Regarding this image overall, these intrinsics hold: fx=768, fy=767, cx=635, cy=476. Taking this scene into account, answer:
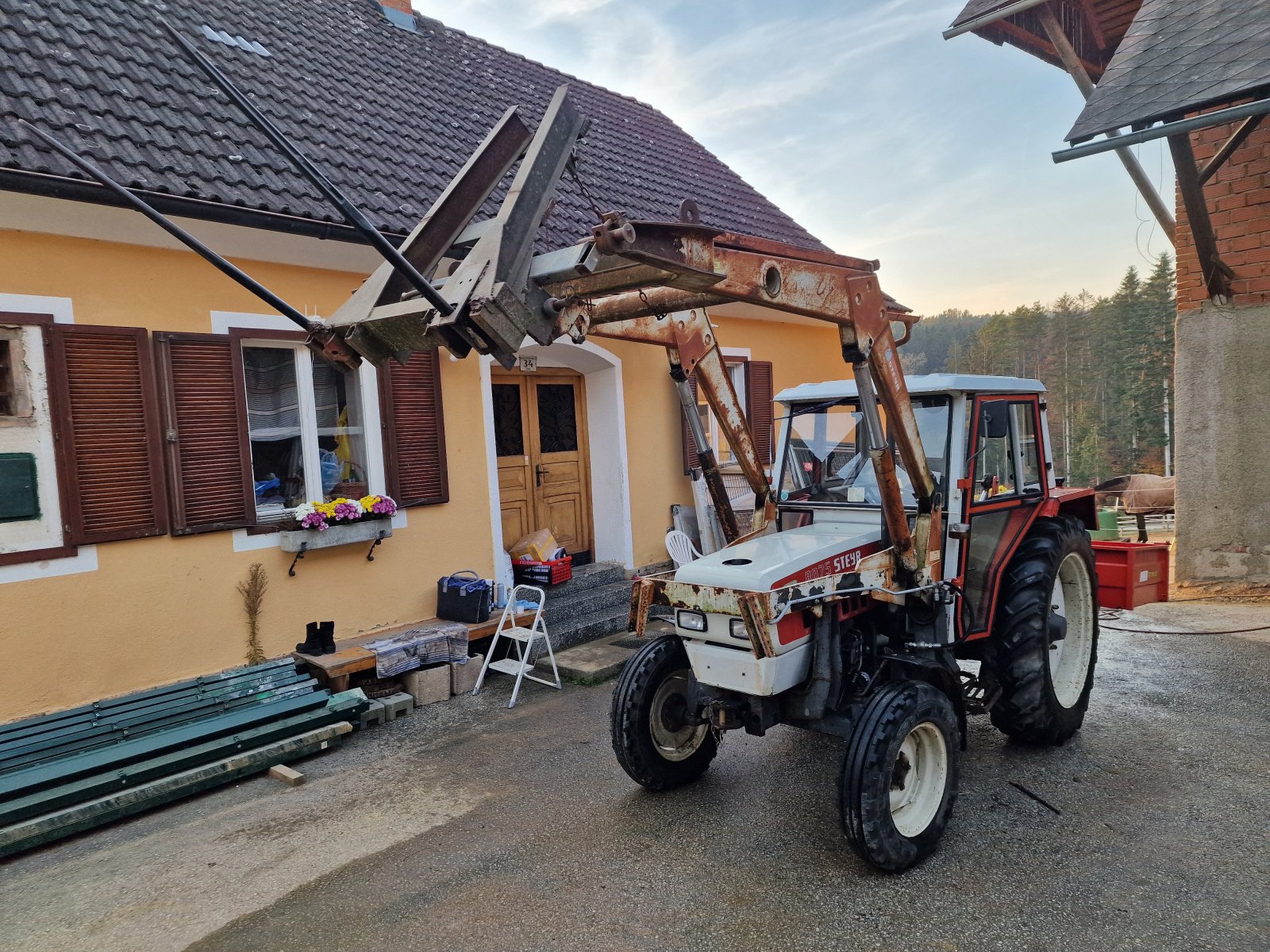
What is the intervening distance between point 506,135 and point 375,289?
79cm

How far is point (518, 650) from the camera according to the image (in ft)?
19.7

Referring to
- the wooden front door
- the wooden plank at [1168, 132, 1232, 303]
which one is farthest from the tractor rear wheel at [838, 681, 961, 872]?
the wooden plank at [1168, 132, 1232, 303]

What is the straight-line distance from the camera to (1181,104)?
5582mm

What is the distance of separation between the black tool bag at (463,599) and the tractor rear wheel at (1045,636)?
3.80 metres

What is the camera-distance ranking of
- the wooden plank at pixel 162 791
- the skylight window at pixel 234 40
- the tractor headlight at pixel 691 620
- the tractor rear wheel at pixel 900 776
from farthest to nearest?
the skylight window at pixel 234 40
the wooden plank at pixel 162 791
the tractor headlight at pixel 691 620
the tractor rear wheel at pixel 900 776

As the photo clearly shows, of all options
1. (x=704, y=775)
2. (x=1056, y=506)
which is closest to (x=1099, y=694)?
(x=1056, y=506)

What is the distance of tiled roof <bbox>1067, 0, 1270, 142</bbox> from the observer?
5582 mm

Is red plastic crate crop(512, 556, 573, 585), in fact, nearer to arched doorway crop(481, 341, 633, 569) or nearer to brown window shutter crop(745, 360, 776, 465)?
arched doorway crop(481, 341, 633, 569)

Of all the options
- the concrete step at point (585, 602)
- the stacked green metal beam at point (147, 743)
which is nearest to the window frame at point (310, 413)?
the stacked green metal beam at point (147, 743)

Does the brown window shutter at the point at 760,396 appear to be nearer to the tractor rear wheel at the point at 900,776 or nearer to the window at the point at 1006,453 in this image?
the window at the point at 1006,453

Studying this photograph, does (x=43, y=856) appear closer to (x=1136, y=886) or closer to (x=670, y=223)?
(x=670, y=223)

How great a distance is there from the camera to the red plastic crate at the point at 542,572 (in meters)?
7.14

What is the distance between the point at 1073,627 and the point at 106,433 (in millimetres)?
6145

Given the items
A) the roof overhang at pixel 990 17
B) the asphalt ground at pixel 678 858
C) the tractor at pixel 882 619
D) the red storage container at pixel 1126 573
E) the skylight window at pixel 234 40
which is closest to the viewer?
the asphalt ground at pixel 678 858
